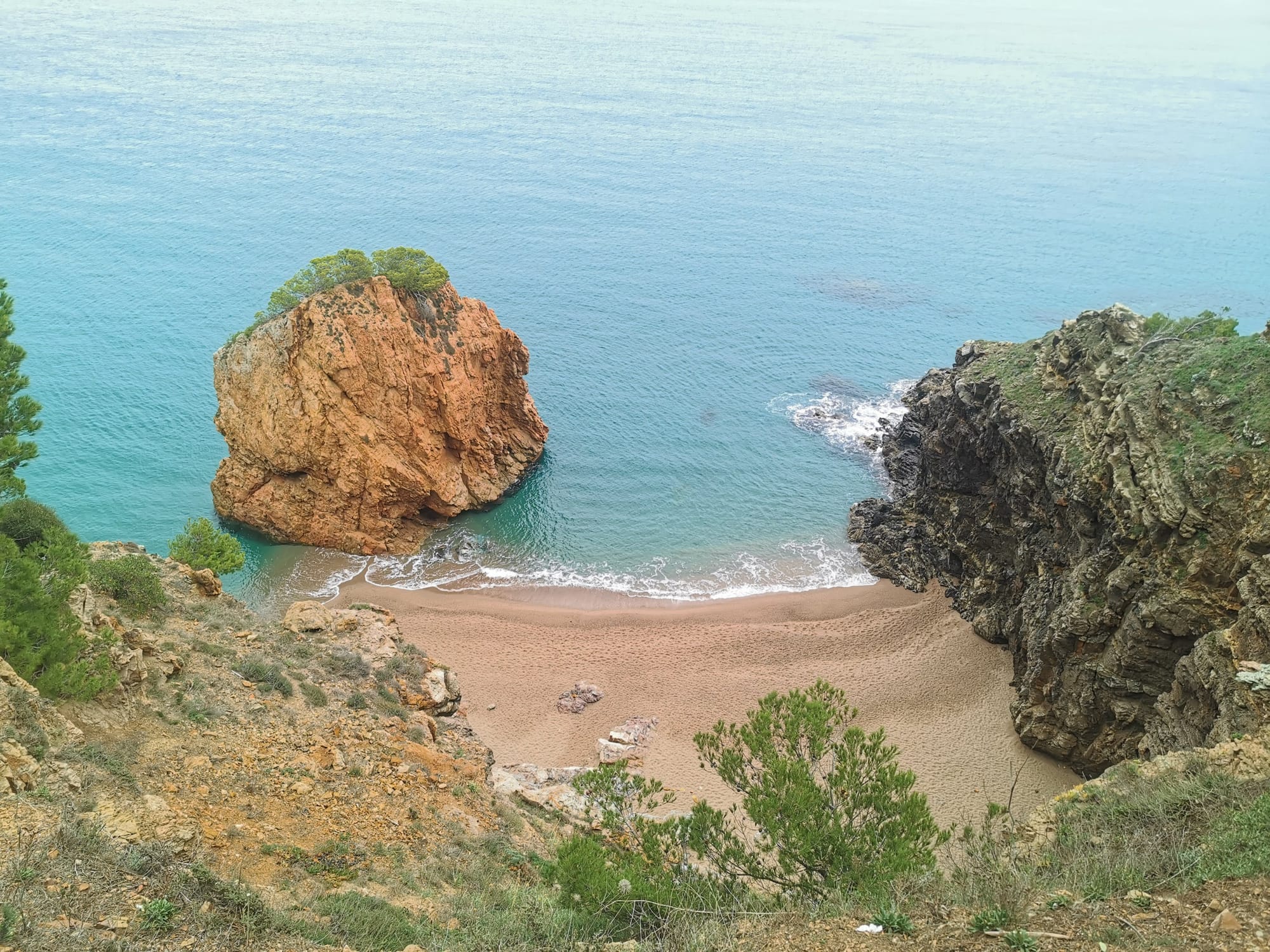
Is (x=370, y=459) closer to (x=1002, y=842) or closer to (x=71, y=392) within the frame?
(x=71, y=392)

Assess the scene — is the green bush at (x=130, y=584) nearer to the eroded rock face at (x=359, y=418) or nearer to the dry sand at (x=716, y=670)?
→ the dry sand at (x=716, y=670)

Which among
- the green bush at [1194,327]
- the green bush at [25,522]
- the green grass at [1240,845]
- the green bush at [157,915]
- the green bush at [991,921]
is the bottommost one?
the green bush at [157,915]

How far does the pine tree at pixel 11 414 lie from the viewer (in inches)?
883

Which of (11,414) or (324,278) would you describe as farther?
(324,278)

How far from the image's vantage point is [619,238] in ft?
279

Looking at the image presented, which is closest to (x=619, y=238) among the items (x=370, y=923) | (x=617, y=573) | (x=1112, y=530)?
(x=617, y=573)

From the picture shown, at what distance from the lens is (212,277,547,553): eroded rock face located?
142 ft

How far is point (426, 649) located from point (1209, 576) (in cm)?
2971

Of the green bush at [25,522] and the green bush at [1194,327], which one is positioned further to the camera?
the green bush at [1194,327]

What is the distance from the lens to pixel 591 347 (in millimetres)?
66375

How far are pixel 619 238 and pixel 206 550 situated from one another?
192 ft

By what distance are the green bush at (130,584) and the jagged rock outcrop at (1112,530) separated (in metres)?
28.9

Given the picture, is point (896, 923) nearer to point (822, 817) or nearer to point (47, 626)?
point (822, 817)

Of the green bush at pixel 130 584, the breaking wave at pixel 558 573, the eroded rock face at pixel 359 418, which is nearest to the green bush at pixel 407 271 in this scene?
the eroded rock face at pixel 359 418
